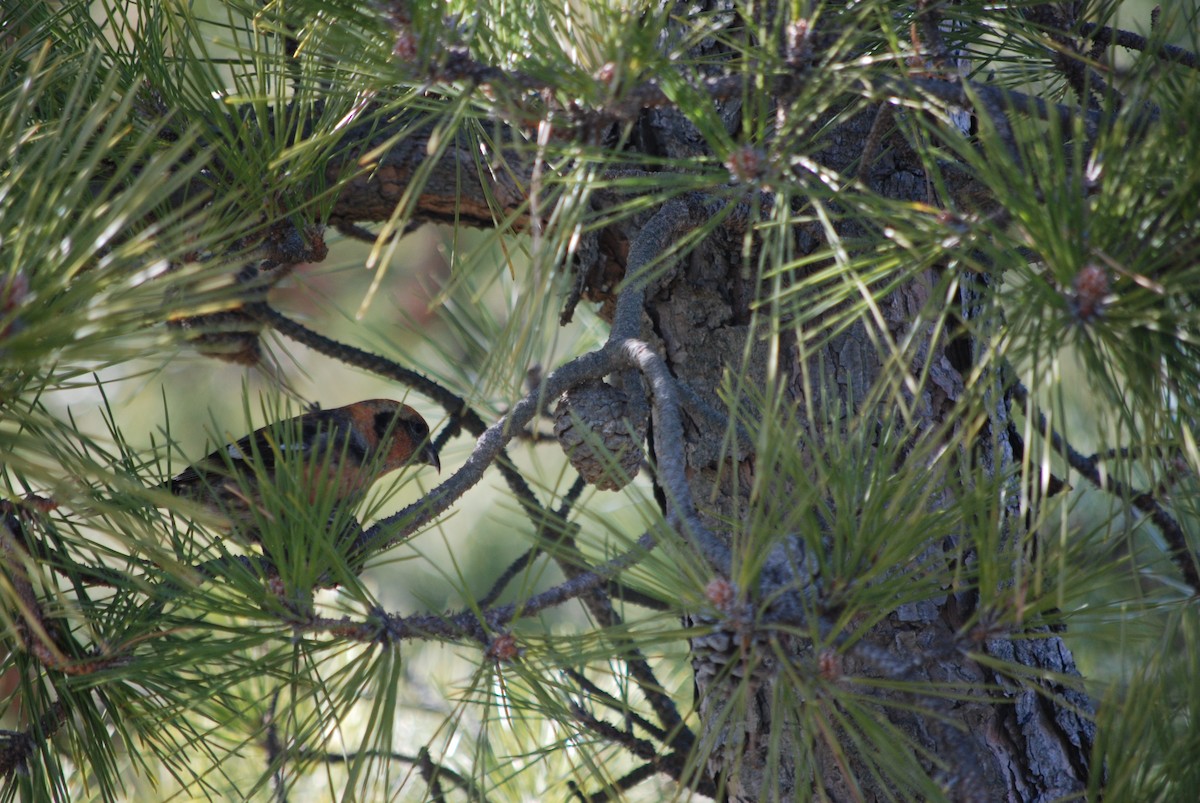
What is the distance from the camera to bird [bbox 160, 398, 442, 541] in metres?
1.45

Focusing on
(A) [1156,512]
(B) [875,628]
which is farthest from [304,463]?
(A) [1156,512]

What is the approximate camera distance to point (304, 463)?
3068 mm

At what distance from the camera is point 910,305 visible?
2.12 m

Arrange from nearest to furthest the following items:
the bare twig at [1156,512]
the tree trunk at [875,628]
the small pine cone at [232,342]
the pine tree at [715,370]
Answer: the pine tree at [715,370] → the bare twig at [1156,512] → the tree trunk at [875,628] → the small pine cone at [232,342]

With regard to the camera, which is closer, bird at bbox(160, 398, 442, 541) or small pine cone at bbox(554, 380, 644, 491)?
bird at bbox(160, 398, 442, 541)

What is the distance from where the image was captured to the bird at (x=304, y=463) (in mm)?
1446


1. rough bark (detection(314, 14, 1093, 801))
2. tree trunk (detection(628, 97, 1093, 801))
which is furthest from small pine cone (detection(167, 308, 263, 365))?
tree trunk (detection(628, 97, 1093, 801))

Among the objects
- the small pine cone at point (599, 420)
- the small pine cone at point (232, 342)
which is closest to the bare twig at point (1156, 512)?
the small pine cone at point (599, 420)

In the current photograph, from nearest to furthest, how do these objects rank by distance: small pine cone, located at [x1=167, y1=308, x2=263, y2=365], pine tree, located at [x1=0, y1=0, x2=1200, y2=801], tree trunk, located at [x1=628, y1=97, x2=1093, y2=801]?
pine tree, located at [x1=0, y1=0, x2=1200, y2=801]
tree trunk, located at [x1=628, y1=97, x2=1093, y2=801]
small pine cone, located at [x1=167, y1=308, x2=263, y2=365]

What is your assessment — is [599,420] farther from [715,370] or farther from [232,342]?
[232,342]

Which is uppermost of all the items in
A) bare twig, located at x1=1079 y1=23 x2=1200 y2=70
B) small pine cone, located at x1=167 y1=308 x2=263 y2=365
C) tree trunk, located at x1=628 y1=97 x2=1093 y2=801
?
small pine cone, located at x1=167 y1=308 x2=263 y2=365

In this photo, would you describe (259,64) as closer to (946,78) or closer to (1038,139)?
(946,78)

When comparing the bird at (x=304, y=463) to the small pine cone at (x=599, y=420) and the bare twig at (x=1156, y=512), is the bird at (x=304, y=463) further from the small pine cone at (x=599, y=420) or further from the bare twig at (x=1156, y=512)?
the bare twig at (x=1156, y=512)

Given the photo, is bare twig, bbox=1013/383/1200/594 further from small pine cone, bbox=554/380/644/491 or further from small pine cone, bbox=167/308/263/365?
small pine cone, bbox=167/308/263/365
